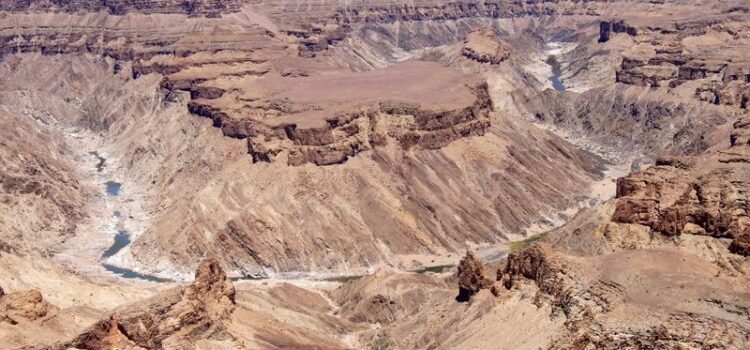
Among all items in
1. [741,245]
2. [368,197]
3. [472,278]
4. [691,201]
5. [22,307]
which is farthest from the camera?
[368,197]

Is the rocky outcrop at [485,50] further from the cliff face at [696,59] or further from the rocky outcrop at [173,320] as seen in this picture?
the rocky outcrop at [173,320]

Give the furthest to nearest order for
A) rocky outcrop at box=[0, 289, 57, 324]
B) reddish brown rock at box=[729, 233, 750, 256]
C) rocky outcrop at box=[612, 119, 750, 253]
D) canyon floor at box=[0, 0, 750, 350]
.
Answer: rocky outcrop at box=[612, 119, 750, 253] < reddish brown rock at box=[729, 233, 750, 256] < canyon floor at box=[0, 0, 750, 350] < rocky outcrop at box=[0, 289, 57, 324]

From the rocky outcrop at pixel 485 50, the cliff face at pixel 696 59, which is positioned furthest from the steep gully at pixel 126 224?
the rocky outcrop at pixel 485 50

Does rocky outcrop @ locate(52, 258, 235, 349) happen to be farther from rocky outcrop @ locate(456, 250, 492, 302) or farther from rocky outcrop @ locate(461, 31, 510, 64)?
rocky outcrop @ locate(461, 31, 510, 64)

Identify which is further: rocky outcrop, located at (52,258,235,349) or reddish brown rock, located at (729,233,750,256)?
reddish brown rock, located at (729,233,750,256)

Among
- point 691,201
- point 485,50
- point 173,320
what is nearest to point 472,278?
point 691,201

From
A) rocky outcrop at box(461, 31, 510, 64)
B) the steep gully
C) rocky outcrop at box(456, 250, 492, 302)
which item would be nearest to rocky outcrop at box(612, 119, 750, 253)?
rocky outcrop at box(456, 250, 492, 302)

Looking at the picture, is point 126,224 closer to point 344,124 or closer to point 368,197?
point 344,124
